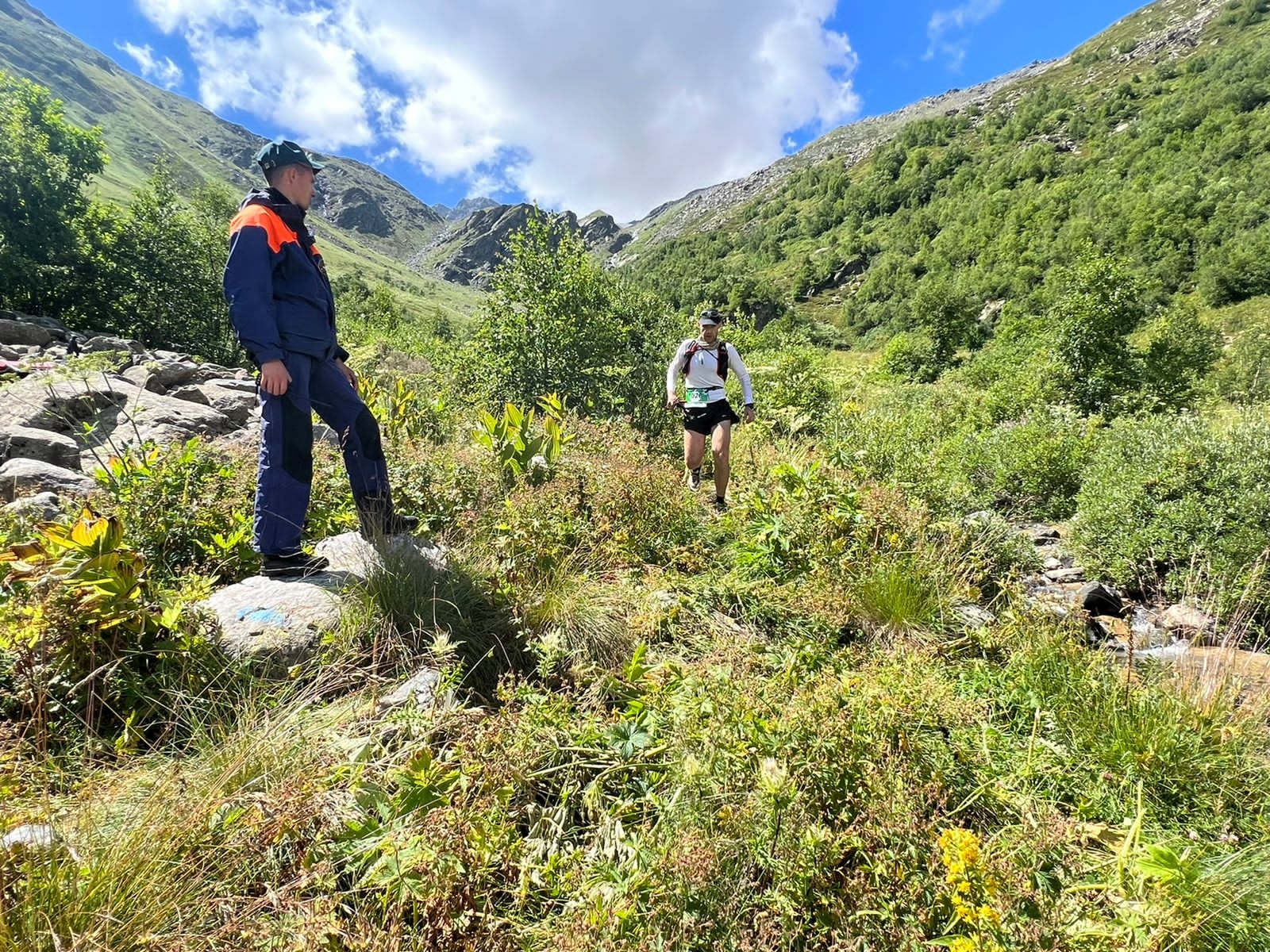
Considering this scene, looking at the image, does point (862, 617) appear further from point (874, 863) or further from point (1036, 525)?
point (1036, 525)

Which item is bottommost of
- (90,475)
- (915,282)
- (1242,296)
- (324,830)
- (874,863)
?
(874,863)

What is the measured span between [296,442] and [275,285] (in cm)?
96

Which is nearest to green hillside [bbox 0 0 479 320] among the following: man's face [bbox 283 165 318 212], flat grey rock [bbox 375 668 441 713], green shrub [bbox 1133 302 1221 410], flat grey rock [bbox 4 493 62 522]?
green shrub [bbox 1133 302 1221 410]

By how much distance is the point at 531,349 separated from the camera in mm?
10367

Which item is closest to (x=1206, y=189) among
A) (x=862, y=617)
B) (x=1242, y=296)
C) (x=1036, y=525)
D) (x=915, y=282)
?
(x=1242, y=296)

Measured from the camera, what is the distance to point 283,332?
10.8ft

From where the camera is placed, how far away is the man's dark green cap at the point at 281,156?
336 cm

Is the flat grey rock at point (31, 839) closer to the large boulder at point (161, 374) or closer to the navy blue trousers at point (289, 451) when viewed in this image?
the navy blue trousers at point (289, 451)

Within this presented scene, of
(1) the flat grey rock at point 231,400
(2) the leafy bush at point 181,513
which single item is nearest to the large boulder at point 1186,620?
(2) the leafy bush at point 181,513

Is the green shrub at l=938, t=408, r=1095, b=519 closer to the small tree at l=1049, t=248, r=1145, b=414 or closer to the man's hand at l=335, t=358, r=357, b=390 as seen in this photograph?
the man's hand at l=335, t=358, r=357, b=390

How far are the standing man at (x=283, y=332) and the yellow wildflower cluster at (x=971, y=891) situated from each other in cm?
340

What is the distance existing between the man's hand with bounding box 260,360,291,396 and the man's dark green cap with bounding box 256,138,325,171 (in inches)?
50.9

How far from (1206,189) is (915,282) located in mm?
27636

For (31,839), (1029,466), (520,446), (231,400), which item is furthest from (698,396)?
(231,400)
